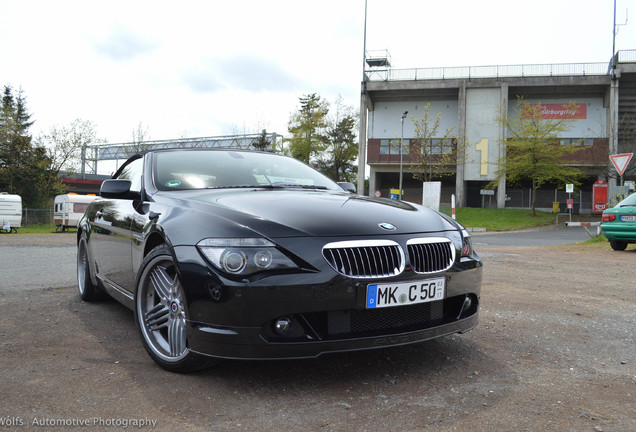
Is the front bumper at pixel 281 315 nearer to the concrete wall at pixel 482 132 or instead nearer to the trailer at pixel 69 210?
the trailer at pixel 69 210

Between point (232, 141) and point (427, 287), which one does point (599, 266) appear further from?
point (232, 141)

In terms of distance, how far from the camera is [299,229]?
8.39 ft

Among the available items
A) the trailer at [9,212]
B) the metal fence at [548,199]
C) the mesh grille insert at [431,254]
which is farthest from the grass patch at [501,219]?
the mesh grille insert at [431,254]

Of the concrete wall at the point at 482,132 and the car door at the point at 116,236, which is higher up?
the concrete wall at the point at 482,132

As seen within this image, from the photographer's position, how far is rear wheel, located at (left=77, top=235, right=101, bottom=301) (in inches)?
187

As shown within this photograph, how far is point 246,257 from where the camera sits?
242 cm

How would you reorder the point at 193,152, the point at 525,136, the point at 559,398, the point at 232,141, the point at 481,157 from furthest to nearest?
1. the point at 232,141
2. the point at 481,157
3. the point at 525,136
4. the point at 193,152
5. the point at 559,398

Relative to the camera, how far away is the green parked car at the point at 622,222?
1035 centimetres

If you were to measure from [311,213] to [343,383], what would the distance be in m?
0.90

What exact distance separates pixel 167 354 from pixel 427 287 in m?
1.47

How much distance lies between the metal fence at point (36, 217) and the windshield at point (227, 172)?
1250 inches

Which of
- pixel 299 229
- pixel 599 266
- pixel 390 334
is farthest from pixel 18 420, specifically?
pixel 599 266

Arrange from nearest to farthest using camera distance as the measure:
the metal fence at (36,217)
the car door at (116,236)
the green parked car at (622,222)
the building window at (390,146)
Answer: the car door at (116,236)
the green parked car at (622,222)
the metal fence at (36,217)
the building window at (390,146)

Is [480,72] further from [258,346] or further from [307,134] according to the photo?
[258,346]
